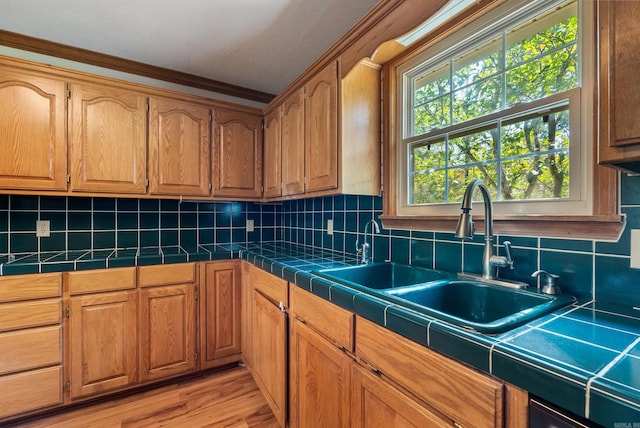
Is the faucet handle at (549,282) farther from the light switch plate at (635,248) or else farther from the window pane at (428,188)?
the window pane at (428,188)

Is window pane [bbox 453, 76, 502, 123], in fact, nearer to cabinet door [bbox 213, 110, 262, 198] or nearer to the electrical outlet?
cabinet door [bbox 213, 110, 262, 198]

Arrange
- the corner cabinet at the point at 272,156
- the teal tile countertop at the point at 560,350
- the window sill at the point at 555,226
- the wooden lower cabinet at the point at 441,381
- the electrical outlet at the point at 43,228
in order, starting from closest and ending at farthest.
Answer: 1. the teal tile countertop at the point at 560,350
2. the wooden lower cabinet at the point at 441,381
3. the window sill at the point at 555,226
4. the electrical outlet at the point at 43,228
5. the corner cabinet at the point at 272,156

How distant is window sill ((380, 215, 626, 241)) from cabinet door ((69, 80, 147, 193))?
2.02 meters

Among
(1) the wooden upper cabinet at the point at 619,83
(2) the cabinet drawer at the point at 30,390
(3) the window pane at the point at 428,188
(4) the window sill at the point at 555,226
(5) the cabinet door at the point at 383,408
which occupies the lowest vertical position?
(2) the cabinet drawer at the point at 30,390

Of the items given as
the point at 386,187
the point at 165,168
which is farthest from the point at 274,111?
the point at 386,187

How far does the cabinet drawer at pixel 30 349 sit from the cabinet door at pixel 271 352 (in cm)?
113

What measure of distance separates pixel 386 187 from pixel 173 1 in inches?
60.5

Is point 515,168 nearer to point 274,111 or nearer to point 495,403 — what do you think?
point 495,403

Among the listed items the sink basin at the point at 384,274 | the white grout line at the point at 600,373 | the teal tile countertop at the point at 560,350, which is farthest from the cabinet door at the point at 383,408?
the sink basin at the point at 384,274

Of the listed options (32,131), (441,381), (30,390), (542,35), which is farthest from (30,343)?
(542,35)

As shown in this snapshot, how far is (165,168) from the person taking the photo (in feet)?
7.10

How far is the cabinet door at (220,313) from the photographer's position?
6.93 ft

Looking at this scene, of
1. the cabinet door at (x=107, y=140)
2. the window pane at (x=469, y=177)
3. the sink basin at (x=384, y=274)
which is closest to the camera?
the window pane at (x=469, y=177)

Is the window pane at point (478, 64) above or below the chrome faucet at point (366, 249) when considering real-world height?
above
